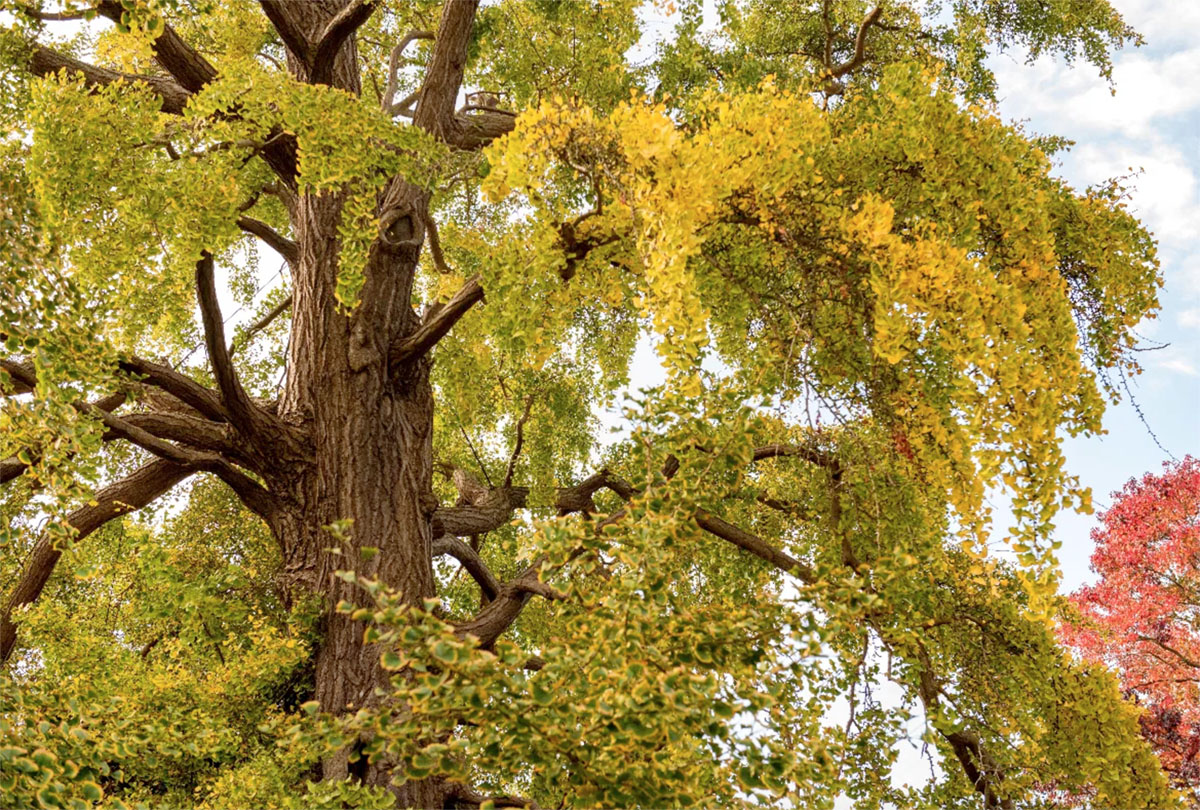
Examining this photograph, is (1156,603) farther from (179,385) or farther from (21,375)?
(21,375)

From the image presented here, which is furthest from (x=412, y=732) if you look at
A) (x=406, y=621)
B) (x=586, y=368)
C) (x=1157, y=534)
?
(x=1157, y=534)

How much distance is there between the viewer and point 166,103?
7305 mm

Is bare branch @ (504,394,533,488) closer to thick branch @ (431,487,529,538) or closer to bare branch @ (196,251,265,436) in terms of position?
thick branch @ (431,487,529,538)

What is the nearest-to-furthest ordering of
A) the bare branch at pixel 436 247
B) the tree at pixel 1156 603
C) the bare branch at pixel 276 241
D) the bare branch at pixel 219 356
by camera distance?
the bare branch at pixel 219 356, the bare branch at pixel 276 241, the bare branch at pixel 436 247, the tree at pixel 1156 603

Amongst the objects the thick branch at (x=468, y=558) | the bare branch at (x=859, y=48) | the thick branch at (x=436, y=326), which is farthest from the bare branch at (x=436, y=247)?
the bare branch at (x=859, y=48)

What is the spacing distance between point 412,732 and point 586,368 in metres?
6.57

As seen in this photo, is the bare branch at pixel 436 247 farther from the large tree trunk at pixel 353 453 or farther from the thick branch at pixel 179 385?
the thick branch at pixel 179 385

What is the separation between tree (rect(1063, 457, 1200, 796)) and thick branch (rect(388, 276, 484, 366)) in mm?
9242

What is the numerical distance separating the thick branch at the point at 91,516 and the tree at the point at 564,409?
1.5 inches

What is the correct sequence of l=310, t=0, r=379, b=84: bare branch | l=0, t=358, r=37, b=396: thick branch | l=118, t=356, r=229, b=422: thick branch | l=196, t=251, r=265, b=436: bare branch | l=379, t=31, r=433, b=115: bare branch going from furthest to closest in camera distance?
l=379, t=31, r=433, b=115: bare branch < l=310, t=0, r=379, b=84: bare branch < l=118, t=356, r=229, b=422: thick branch < l=196, t=251, r=265, b=436: bare branch < l=0, t=358, r=37, b=396: thick branch

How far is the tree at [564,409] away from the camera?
274cm

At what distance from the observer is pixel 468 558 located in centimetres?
722

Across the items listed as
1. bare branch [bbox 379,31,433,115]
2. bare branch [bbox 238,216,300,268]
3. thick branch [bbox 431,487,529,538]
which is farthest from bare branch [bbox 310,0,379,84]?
thick branch [bbox 431,487,529,538]

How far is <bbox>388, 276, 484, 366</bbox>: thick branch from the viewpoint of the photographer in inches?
216
